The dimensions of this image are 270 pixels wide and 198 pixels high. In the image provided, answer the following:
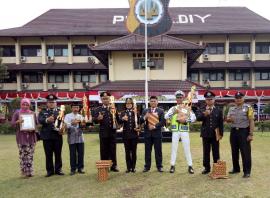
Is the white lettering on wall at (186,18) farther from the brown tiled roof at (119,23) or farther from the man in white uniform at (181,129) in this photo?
the man in white uniform at (181,129)

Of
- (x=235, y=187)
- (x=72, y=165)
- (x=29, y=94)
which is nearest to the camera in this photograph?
(x=235, y=187)

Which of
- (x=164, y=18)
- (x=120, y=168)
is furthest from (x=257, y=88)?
(x=120, y=168)

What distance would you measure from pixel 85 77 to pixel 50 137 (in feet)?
91.3

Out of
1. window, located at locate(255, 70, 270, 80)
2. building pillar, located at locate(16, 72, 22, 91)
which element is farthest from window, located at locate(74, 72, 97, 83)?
window, located at locate(255, 70, 270, 80)

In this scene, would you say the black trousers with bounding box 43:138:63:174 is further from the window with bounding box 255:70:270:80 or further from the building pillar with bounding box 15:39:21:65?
the window with bounding box 255:70:270:80

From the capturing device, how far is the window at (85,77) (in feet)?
117

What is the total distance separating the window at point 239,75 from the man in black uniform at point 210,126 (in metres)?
28.7

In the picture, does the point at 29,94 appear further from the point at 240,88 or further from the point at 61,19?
the point at 240,88

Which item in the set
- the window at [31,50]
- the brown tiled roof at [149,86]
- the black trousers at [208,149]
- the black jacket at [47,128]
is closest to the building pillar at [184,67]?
the brown tiled roof at [149,86]

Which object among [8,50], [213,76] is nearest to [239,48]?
[213,76]

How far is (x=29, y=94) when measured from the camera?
34062 mm

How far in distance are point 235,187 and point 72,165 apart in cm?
403

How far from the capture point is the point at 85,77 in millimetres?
35750

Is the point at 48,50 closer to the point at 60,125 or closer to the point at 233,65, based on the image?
the point at 233,65
